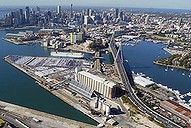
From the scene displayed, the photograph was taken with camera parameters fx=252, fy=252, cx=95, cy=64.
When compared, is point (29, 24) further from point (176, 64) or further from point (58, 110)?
point (58, 110)

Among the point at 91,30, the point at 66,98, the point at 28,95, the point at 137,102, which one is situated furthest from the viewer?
the point at 91,30

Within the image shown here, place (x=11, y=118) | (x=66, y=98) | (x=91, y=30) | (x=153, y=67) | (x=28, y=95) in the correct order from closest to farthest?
(x=11, y=118)
(x=66, y=98)
(x=28, y=95)
(x=153, y=67)
(x=91, y=30)

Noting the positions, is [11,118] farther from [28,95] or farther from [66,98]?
[66,98]

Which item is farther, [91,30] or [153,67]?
[91,30]

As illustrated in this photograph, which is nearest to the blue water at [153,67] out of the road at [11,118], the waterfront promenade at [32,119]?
the waterfront promenade at [32,119]

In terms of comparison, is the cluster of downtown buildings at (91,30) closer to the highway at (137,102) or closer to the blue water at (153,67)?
the highway at (137,102)

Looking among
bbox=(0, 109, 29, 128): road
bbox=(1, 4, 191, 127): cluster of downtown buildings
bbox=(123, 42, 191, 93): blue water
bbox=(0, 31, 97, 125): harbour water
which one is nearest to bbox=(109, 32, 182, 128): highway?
bbox=(1, 4, 191, 127): cluster of downtown buildings

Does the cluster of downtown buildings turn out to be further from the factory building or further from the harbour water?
the harbour water

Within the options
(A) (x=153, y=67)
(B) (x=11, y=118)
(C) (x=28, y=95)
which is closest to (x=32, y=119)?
(B) (x=11, y=118)
